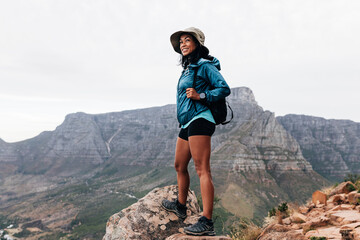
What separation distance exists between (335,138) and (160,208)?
198 meters

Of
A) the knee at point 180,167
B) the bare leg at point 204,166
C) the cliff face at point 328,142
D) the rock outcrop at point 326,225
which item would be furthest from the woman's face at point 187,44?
the cliff face at point 328,142

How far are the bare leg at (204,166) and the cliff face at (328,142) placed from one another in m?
161

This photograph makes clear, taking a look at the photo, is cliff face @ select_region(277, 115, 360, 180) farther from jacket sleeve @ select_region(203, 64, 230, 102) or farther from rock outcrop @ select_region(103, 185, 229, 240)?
jacket sleeve @ select_region(203, 64, 230, 102)

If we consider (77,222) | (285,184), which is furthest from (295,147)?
(77,222)

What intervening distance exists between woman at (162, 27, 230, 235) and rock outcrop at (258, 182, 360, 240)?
1867mm

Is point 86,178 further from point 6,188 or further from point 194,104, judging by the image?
point 194,104

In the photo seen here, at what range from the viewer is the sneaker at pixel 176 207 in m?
5.24

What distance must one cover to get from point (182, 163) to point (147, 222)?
1.44 metres

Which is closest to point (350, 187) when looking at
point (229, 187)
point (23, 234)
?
point (229, 187)

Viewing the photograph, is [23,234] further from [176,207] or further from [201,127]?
[201,127]

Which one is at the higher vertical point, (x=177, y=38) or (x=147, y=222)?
(x=177, y=38)

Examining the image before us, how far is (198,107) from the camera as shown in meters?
4.46

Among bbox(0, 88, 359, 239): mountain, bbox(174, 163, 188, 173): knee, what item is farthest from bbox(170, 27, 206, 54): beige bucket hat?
bbox(0, 88, 359, 239): mountain

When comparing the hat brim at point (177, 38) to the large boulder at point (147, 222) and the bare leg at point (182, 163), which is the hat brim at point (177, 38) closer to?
the bare leg at point (182, 163)
